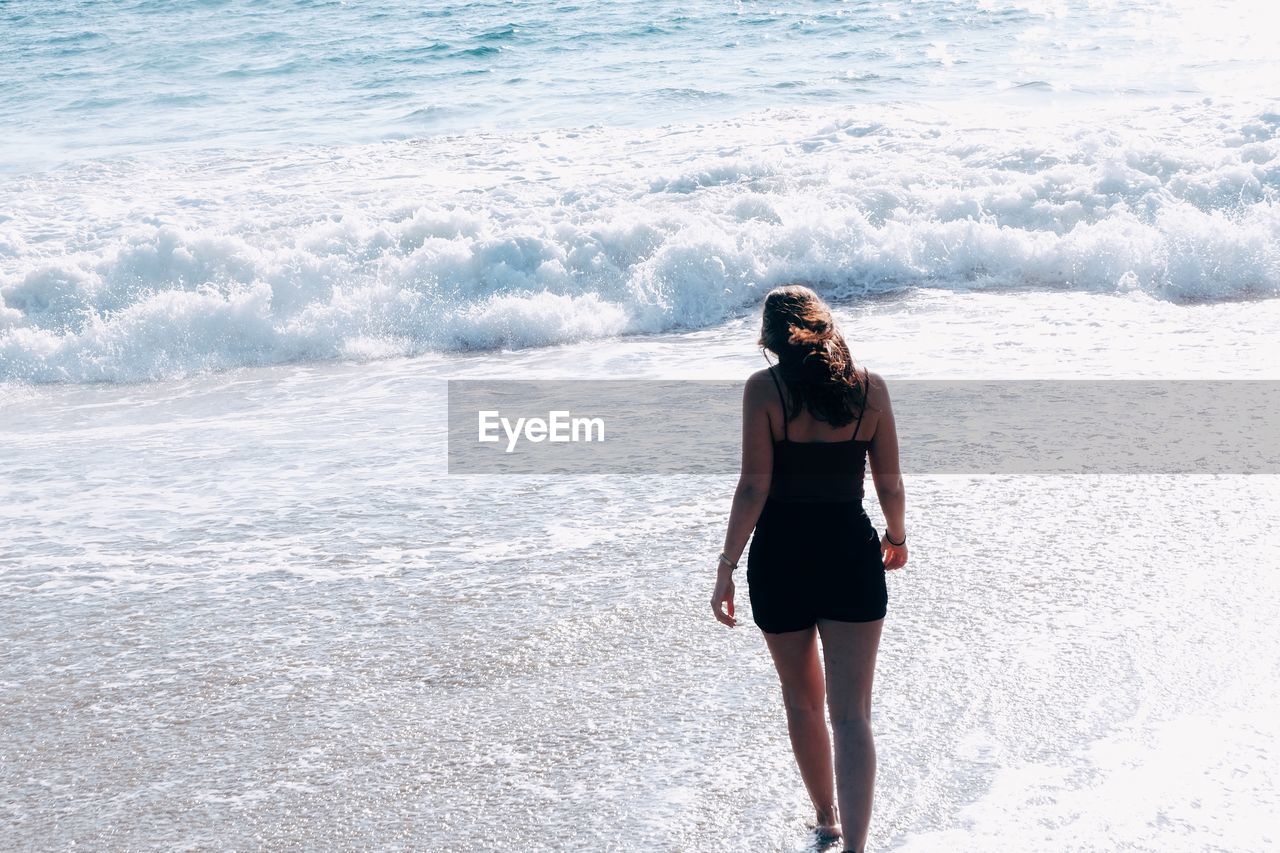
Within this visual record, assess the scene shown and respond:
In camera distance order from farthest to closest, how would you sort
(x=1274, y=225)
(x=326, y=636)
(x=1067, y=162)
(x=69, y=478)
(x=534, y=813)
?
(x=1067, y=162) → (x=1274, y=225) → (x=69, y=478) → (x=326, y=636) → (x=534, y=813)

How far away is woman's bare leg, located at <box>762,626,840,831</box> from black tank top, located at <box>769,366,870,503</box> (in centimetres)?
39

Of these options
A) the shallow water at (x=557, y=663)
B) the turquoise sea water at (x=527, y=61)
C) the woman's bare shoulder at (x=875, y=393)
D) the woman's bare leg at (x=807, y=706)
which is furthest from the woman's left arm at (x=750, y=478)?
the turquoise sea water at (x=527, y=61)

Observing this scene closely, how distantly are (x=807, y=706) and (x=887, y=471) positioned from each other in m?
0.70

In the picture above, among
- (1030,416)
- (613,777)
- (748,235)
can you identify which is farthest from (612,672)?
(748,235)

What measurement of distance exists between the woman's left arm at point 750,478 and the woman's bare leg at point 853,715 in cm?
29

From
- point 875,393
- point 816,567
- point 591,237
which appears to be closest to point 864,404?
point 875,393

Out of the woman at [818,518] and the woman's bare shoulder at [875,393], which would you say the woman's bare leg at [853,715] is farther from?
the woman's bare shoulder at [875,393]

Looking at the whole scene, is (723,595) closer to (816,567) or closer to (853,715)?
(816,567)

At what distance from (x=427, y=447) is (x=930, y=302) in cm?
542

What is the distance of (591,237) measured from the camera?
12.6 meters

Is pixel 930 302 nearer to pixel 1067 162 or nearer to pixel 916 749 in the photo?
pixel 1067 162

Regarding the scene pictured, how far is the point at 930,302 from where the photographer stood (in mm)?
11250

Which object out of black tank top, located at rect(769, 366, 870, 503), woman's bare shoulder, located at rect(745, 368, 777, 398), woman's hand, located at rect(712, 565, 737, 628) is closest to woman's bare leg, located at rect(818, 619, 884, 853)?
woman's hand, located at rect(712, 565, 737, 628)

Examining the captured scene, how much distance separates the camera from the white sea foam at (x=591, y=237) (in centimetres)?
1112
